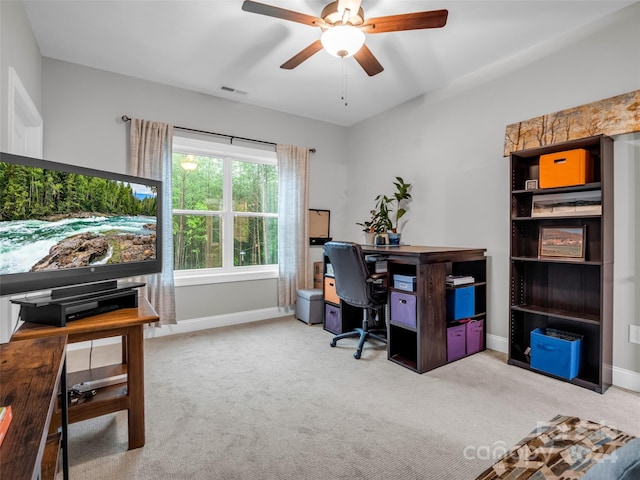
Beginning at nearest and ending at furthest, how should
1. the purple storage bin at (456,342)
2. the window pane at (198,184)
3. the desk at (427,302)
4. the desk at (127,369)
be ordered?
the desk at (127,369), the desk at (427,302), the purple storage bin at (456,342), the window pane at (198,184)

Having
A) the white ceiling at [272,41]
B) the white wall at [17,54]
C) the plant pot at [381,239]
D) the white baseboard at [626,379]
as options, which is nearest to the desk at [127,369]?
the white wall at [17,54]

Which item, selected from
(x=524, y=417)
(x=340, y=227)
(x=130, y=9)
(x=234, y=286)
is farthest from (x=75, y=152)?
(x=524, y=417)

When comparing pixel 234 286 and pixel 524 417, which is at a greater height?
pixel 234 286

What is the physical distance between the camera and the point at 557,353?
238 centimetres

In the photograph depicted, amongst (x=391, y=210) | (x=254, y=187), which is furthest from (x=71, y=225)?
(x=391, y=210)

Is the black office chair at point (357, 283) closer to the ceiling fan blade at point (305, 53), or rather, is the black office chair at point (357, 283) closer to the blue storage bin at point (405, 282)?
the blue storage bin at point (405, 282)

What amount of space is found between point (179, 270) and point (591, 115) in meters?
3.87

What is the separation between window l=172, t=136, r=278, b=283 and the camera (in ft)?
12.1

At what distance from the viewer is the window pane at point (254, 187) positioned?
13.2 feet

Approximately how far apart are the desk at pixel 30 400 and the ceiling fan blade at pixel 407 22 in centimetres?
223

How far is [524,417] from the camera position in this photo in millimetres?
1930

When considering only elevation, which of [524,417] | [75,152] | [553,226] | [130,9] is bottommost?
[524,417]

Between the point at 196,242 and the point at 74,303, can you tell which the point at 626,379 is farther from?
the point at 196,242

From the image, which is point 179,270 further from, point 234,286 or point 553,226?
point 553,226
